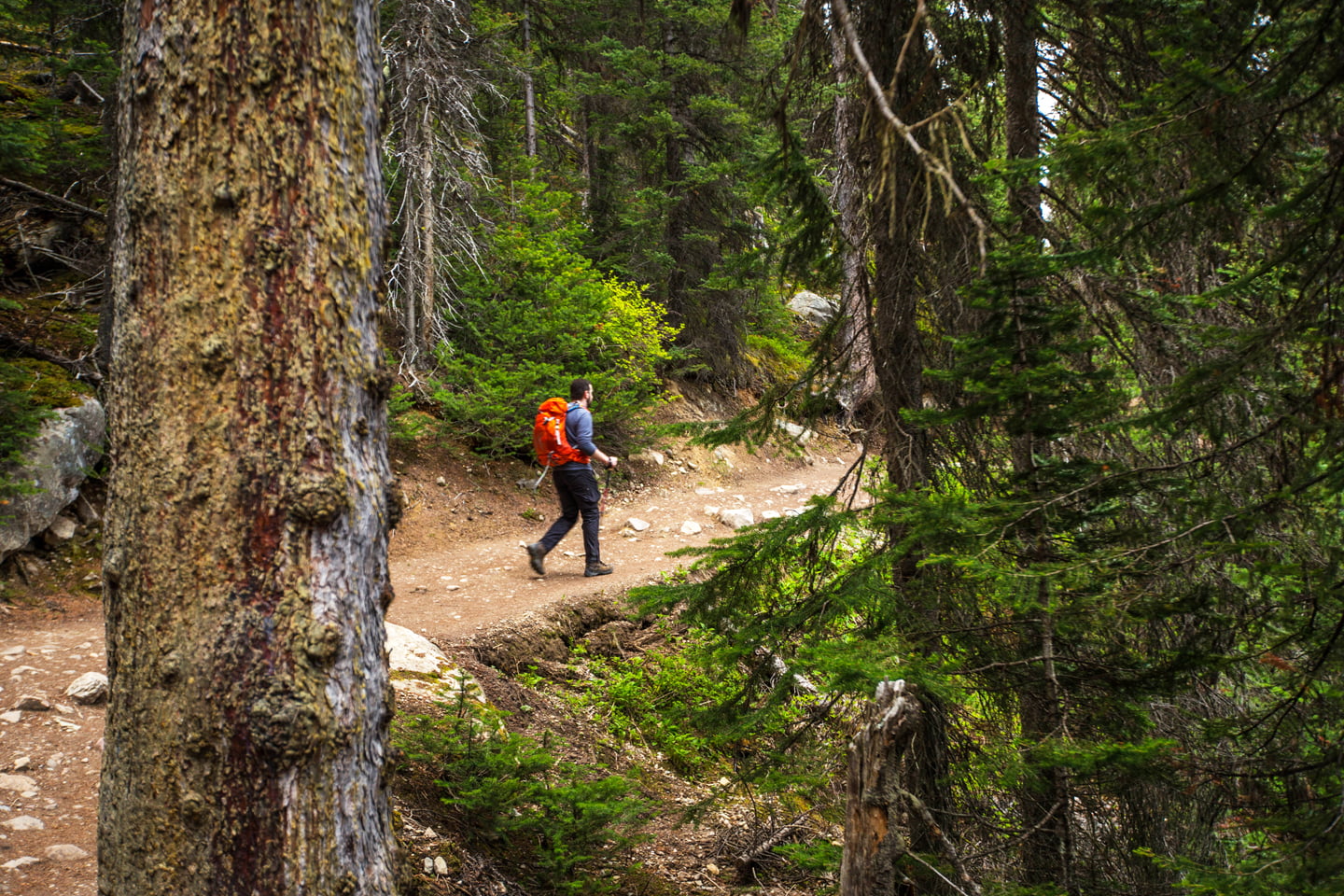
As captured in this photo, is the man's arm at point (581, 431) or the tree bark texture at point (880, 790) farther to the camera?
the man's arm at point (581, 431)

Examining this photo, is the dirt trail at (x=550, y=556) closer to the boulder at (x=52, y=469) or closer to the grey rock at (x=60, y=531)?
the grey rock at (x=60, y=531)

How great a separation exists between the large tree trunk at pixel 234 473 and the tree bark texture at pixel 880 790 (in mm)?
1706

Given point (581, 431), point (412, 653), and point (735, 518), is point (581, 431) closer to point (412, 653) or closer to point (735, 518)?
point (412, 653)

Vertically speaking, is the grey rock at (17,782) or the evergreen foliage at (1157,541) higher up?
the evergreen foliage at (1157,541)

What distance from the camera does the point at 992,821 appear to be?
346cm

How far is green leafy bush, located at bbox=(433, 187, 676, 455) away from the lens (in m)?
11.8

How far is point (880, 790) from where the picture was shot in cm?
278

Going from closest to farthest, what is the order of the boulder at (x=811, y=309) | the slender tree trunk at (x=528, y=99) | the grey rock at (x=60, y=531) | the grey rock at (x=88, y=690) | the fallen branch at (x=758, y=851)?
1. the grey rock at (x=88, y=690)
2. the fallen branch at (x=758, y=851)
3. the grey rock at (x=60, y=531)
4. the slender tree trunk at (x=528, y=99)
5. the boulder at (x=811, y=309)

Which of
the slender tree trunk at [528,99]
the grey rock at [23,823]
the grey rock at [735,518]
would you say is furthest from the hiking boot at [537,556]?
the slender tree trunk at [528,99]

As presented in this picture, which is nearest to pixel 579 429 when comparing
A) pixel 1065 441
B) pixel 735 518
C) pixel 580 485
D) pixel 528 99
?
pixel 580 485

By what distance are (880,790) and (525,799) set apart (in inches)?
92.0

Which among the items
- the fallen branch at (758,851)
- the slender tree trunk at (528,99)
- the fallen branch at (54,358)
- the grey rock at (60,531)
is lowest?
the fallen branch at (758,851)

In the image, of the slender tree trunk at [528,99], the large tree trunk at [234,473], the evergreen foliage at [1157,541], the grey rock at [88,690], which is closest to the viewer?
the large tree trunk at [234,473]

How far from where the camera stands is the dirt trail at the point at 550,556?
790cm
